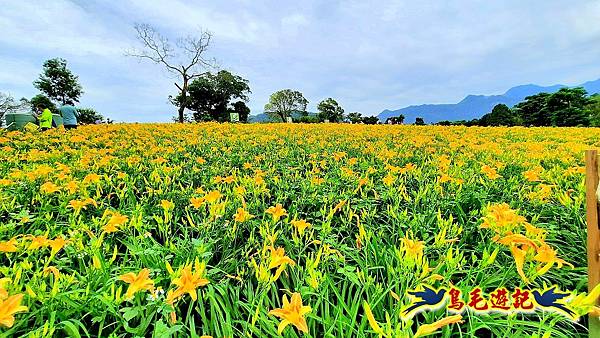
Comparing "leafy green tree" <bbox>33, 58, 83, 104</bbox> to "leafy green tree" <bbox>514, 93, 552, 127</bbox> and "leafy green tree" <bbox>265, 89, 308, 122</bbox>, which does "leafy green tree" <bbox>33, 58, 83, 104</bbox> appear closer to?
"leafy green tree" <bbox>265, 89, 308, 122</bbox>

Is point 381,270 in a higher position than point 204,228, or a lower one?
lower

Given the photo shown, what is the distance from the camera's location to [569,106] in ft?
85.3

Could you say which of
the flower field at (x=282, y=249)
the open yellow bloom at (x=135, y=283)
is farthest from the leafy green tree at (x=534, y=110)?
the open yellow bloom at (x=135, y=283)

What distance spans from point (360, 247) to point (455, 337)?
499mm

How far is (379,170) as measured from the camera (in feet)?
8.53

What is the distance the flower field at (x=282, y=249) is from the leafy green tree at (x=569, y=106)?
28.2 metres

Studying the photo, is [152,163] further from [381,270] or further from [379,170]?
[381,270]

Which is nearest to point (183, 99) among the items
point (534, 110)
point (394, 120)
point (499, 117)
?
point (394, 120)

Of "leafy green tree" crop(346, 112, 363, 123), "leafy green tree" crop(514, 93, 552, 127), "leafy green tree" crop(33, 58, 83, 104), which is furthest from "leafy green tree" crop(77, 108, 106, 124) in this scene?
"leafy green tree" crop(514, 93, 552, 127)

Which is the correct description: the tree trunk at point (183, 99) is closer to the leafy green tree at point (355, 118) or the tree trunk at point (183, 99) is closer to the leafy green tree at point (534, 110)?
the leafy green tree at point (355, 118)

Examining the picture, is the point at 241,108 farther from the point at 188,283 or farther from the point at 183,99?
the point at 188,283

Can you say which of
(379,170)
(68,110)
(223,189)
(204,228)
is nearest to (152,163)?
(223,189)

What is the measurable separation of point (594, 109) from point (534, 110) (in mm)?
3989

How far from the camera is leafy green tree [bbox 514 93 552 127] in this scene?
2666cm
